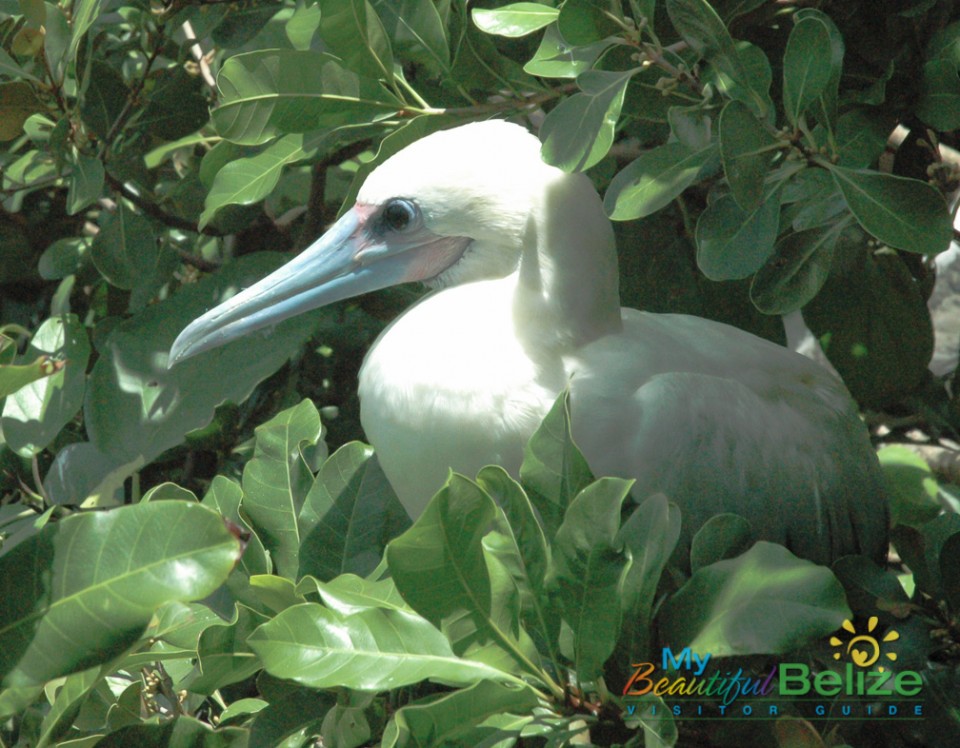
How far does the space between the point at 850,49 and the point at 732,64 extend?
58cm

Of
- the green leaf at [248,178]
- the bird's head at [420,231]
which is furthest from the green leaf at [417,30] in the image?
the green leaf at [248,178]

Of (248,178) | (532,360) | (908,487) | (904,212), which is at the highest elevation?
(904,212)

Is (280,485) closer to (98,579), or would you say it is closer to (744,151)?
(98,579)

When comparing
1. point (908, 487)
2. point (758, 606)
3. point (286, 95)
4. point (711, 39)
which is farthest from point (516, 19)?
point (908, 487)

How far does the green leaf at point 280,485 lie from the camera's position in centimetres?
152

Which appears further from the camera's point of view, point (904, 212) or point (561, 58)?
point (561, 58)

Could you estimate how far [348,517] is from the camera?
5.07 ft

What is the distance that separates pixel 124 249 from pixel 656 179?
41.0 inches

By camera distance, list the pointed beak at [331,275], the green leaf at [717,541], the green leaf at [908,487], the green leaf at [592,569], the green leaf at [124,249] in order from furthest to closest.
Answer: the green leaf at [908,487] < the green leaf at [124,249] < the pointed beak at [331,275] < the green leaf at [717,541] < the green leaf at [592,569]

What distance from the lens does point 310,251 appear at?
1882mm

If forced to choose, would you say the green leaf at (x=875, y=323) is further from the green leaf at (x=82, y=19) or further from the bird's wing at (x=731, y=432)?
the green leaf at (x=82, y=19)

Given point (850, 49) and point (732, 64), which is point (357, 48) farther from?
point (850, 49)

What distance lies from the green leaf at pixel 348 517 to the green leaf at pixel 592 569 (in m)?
0.45

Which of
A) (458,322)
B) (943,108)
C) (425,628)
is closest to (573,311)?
(458,322)
